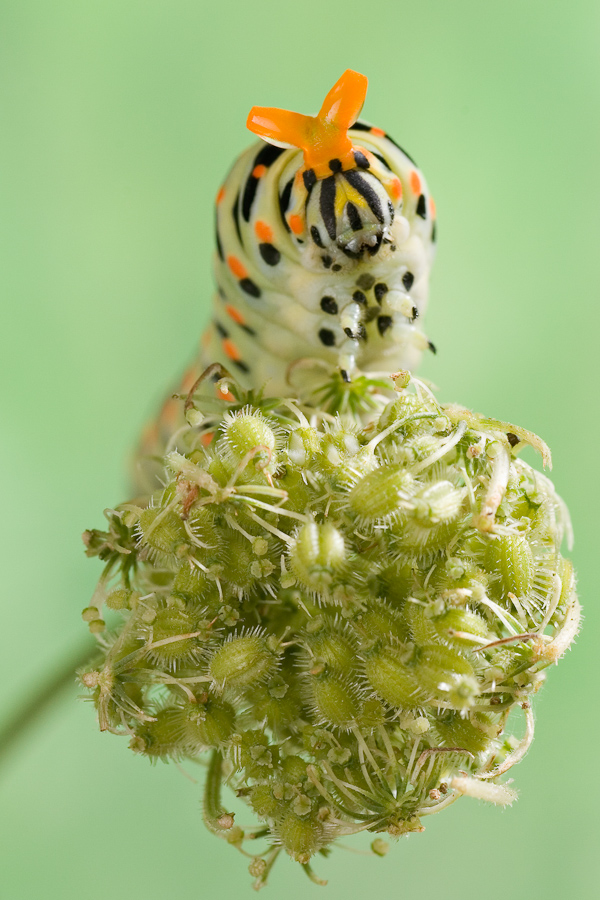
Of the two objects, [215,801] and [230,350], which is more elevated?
[230,350]

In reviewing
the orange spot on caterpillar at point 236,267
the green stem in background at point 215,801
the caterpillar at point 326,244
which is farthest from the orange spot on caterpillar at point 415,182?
the green stem in background at point 215,801

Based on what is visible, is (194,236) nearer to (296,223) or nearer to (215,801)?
(296,223)

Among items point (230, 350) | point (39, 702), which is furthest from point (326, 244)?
point (39, 702)

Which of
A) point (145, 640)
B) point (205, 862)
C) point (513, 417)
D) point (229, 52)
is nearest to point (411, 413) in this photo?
point (145, 640)

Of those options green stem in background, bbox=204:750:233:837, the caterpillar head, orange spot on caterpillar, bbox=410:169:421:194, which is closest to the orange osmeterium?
the caterpillar head

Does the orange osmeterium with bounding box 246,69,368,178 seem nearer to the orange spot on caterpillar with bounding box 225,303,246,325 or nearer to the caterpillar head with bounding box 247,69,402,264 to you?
the caterpillar head with bounding box 247,69,402,264

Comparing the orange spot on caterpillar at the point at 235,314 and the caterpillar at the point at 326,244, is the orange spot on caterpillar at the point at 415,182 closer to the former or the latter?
the caterpillar at the point at 326,244
